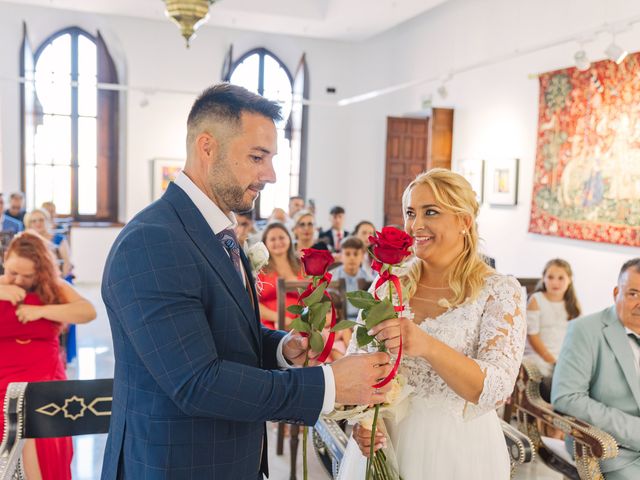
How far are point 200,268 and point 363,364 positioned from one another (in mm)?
451

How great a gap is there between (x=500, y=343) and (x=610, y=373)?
1196mm

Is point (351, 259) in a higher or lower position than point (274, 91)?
lower

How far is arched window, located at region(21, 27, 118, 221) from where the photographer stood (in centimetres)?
1251

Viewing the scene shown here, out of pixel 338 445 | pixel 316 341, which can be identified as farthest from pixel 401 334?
pixel 338 445

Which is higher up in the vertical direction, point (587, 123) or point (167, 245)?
point (587, 123)

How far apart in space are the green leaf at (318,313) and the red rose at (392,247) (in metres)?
0.17

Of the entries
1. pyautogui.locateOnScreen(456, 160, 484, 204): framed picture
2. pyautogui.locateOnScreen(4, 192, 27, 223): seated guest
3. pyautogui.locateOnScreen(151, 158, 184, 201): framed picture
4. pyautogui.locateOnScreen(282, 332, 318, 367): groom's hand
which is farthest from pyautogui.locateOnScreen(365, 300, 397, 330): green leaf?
pyautogui.locateOnScreen(151, 158, 184, 201): framed picture

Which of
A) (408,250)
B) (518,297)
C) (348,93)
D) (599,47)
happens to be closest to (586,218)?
(599,47)

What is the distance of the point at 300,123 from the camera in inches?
557

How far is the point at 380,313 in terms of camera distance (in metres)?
1.50

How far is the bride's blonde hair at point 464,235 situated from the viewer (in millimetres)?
2117

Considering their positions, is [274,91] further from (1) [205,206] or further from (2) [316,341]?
(2) [316,341]

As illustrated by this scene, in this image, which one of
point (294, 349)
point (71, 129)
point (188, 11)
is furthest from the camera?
point (71, 129)

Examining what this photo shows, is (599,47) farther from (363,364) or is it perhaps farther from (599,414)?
(363,364)
